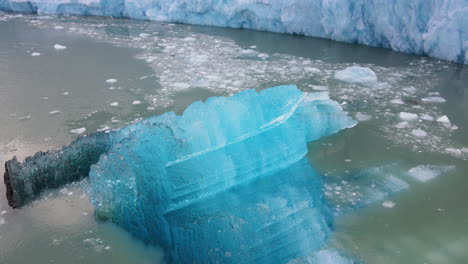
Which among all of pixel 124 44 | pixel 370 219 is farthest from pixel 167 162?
pixel 124 44

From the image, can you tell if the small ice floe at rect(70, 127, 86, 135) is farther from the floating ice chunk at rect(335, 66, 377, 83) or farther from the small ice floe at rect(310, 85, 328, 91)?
the floating ice chunk at rect(335, 66, 377, 83)

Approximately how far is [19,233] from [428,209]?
83.5 inches

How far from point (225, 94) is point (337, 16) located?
100 inches

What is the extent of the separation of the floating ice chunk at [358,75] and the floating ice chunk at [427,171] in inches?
64.1

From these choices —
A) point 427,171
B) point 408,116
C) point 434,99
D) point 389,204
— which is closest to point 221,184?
point 389,204

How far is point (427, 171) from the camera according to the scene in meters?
2.40

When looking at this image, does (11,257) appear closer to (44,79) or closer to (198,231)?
(198,231)

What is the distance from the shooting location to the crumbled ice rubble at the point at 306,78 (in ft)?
9.94

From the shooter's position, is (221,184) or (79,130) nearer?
(221,184)

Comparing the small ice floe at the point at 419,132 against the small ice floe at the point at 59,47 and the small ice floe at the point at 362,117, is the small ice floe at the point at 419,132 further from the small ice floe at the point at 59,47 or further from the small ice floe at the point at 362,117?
the small ice floe at the point at 59,47

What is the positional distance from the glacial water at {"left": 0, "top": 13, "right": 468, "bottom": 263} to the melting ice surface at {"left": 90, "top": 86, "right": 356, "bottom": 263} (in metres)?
0.14

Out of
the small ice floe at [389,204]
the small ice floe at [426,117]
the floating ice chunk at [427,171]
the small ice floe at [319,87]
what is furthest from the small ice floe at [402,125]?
the small ice floe at [389,204]

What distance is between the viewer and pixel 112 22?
22.7 ft

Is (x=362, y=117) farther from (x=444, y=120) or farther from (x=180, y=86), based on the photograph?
(x=180, y=86)
